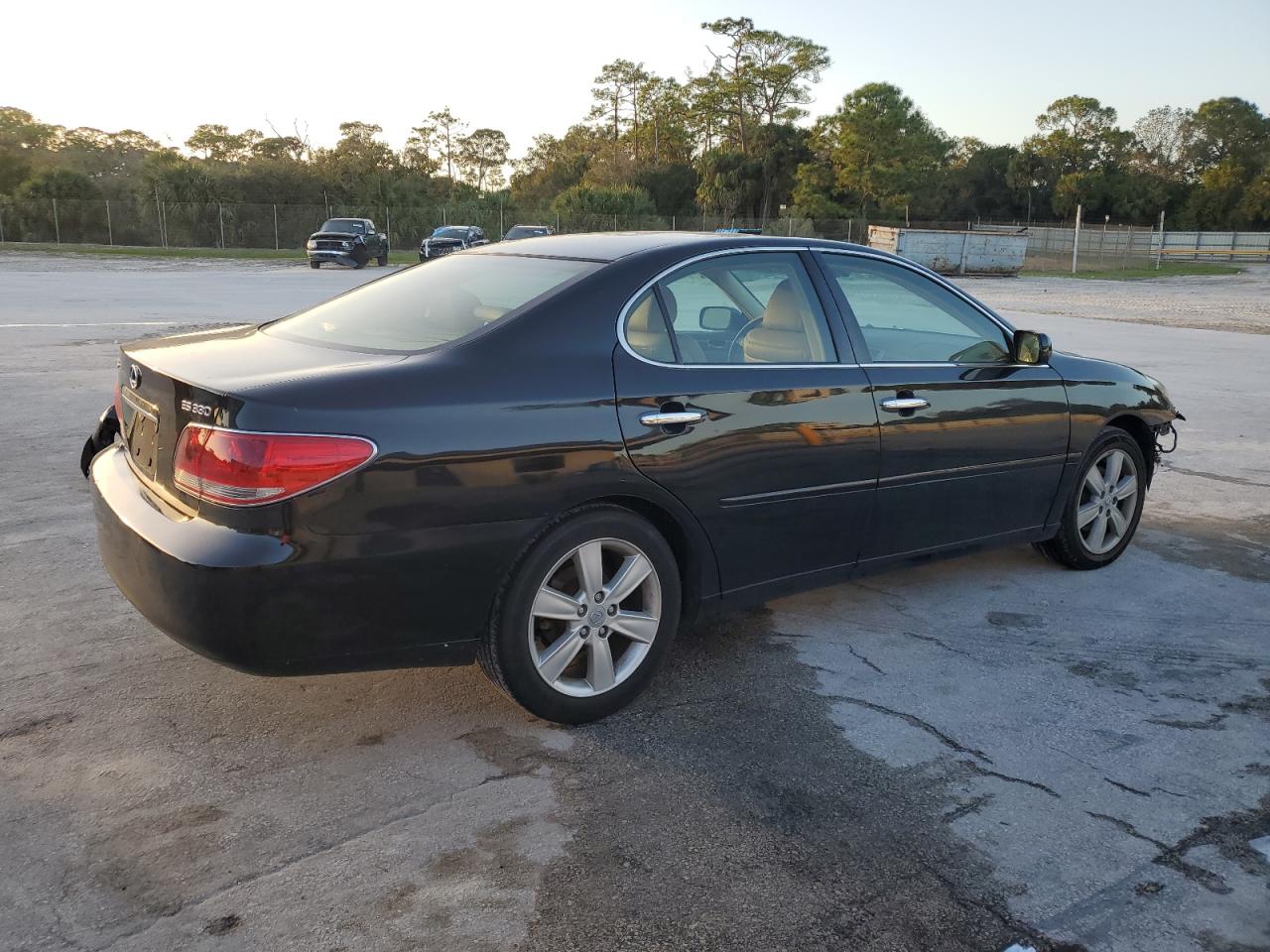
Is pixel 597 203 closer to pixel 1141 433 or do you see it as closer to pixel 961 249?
pixel 961 249

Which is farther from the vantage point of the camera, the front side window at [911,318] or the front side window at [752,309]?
the front side window at [911,318]

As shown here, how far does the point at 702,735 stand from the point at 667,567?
0.56 meters

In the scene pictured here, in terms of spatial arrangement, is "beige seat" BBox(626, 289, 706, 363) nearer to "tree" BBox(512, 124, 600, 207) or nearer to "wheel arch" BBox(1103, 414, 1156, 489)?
"wheel arch" BBox(1103, 414, 1156, 489)

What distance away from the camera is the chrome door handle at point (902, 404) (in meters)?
4.16

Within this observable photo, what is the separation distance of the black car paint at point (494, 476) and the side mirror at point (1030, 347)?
0.44 meters

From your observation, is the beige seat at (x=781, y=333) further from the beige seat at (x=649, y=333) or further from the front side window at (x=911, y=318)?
the beige seat at (x=649, y=333)

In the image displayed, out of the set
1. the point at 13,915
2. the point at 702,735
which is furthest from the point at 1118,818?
the point at 13,915

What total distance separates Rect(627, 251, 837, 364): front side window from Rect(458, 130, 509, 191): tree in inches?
3591

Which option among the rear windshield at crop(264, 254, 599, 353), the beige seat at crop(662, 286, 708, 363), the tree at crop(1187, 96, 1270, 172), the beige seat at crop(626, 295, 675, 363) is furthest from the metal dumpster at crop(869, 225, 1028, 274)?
the tree at crop(1187, 96, 1270, 172)

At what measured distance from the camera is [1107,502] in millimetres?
5273

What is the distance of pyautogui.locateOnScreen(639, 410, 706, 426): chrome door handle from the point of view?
3.48 metres

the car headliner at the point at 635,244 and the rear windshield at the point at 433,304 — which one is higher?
the car headliner at the point at 635,244

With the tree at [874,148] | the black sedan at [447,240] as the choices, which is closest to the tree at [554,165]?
the tree at [874,148]

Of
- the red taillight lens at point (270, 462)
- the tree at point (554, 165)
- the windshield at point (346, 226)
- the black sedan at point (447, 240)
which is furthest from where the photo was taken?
Result: the tree at point (554, 165)
